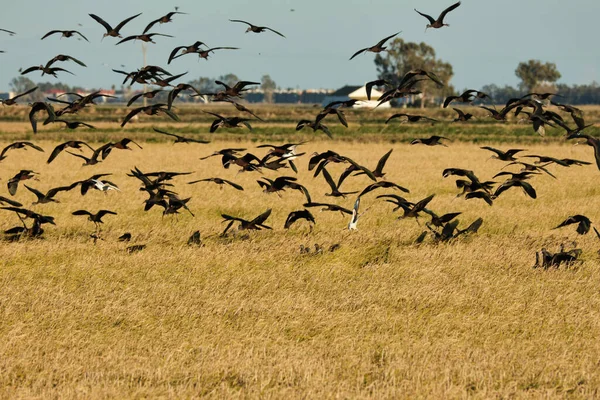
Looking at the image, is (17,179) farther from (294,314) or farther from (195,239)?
(294,314)

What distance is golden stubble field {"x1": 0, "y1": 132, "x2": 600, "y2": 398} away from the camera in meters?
7.42

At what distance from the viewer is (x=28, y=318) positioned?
9.32 meters

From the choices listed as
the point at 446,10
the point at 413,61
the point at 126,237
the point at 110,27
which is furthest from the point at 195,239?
the point at 413,61

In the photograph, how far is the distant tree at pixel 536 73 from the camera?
173 metres

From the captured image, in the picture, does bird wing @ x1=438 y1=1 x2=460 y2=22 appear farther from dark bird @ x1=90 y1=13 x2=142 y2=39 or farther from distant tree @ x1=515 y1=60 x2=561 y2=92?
distant tree @ x1=515 y1=60 x2=561 y2=92

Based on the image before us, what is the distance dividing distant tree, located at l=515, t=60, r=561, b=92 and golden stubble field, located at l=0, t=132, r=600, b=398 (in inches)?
6515

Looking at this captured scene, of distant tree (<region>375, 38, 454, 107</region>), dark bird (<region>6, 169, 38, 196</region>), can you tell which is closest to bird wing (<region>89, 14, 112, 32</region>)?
dark bird (<region>6, 169, 38, 196</region>)

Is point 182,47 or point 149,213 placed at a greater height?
point 182,47

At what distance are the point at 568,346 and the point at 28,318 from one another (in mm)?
6273

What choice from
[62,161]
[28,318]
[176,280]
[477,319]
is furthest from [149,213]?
[62,161]

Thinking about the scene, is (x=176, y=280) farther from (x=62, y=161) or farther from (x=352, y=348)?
(x=62, y=161)

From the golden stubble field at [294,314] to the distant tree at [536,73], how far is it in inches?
6515

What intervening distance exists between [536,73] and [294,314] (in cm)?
17541

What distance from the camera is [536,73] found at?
571 feet
